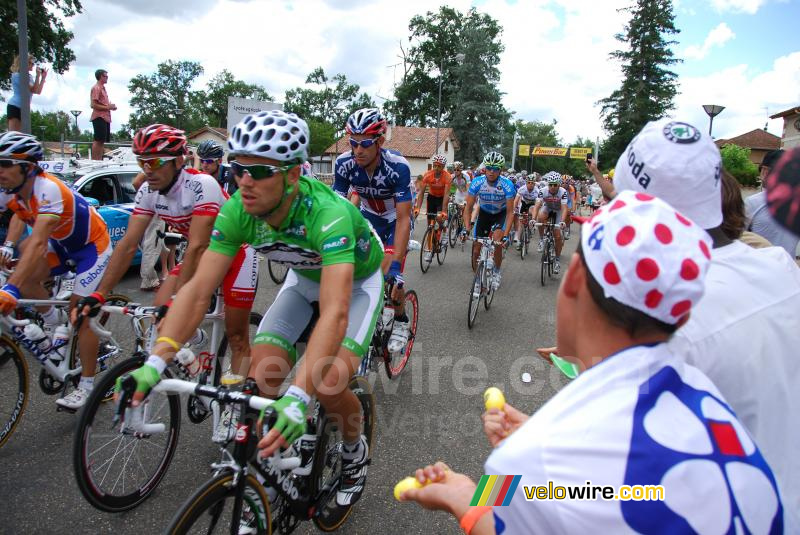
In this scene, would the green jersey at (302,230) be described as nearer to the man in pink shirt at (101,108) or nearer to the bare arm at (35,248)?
the bare arm at (35,248)

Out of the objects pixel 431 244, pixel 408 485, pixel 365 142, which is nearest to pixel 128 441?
pixel 408 485

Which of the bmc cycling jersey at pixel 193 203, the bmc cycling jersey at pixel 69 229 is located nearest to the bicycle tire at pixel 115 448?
the bmc cycling jersey at pixel 193 203

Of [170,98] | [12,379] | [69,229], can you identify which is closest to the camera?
[12,379]

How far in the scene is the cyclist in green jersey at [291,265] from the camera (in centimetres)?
224

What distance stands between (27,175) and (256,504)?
3.28 m

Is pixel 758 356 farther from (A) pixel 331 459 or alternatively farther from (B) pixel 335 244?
(A) pixel 331 459

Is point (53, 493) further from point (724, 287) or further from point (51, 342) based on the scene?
point (724, 287)

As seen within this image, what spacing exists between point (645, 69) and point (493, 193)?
173 feet

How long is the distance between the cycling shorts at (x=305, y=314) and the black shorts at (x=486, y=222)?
5662mm

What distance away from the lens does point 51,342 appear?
3.81 metres

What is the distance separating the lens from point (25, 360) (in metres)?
3.49

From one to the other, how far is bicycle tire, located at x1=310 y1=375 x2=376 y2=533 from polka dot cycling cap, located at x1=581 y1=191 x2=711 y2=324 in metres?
1.98

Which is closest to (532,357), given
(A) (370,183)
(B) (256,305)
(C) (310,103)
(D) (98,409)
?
(A) (370,183)

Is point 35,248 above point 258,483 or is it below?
above
